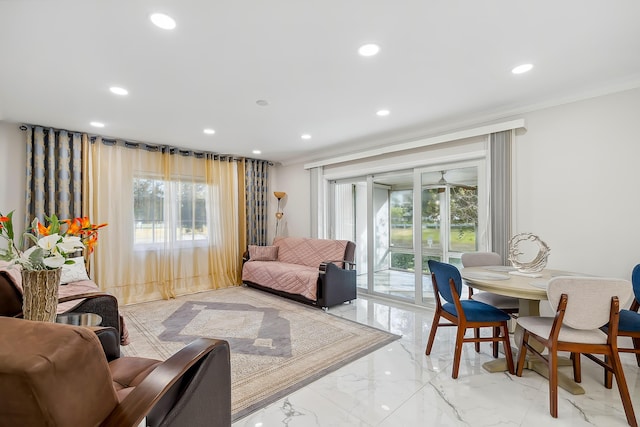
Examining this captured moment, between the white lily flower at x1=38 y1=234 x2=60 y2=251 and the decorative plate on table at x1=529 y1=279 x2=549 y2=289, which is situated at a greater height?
the white lily flower at x1=38 y1=234 x2=60 y2=251

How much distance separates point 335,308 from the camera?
418 cm

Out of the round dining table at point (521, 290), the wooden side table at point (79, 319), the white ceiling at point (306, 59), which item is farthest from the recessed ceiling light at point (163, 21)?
the round dining table at point (521, 290)

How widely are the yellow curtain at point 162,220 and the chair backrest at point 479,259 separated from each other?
Answer: 159 inches

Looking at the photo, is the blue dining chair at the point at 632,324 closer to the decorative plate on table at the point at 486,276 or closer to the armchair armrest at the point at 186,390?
the decorative plate on table at the point at 486,276

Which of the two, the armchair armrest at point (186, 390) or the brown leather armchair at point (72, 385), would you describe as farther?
the armchair armrest at point (186, 390)

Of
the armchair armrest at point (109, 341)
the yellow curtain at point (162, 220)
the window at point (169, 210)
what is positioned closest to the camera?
the armchair armrest at point (109, 341)

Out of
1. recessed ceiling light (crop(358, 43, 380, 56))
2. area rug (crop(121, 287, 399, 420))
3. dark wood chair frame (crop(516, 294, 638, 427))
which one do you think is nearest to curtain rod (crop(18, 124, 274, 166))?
area rug (crop(121, 287, 399, 420))

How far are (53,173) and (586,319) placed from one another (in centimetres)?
567

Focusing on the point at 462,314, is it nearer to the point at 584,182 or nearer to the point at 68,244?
the point at 584,182

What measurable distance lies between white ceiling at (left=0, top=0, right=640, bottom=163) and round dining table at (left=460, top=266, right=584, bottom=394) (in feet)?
5.59

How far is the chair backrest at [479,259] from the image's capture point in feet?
10.2

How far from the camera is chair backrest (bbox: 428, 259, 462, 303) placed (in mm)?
2408

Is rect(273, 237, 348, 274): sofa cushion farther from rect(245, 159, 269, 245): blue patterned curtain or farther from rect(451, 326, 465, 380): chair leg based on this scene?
rect(451, 326, 465, 380): chair leg

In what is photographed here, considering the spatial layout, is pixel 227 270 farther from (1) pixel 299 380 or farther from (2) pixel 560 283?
(2) pixel 560 283
